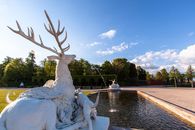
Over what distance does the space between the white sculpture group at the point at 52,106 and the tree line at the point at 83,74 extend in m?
Result: 31.5

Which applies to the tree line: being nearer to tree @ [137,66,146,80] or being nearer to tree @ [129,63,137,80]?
tree @ [129,63,137,80]

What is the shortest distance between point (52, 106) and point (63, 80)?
2.95 feet

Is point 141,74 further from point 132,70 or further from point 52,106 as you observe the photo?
point 52,106

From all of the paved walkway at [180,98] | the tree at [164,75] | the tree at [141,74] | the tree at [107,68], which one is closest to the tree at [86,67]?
the tree at [107,68]

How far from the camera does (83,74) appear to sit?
4281 cm

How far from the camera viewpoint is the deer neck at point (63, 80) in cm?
441

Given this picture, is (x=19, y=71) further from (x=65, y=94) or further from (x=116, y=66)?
(x=65, y=94)

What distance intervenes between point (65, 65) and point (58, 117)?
1041 mm

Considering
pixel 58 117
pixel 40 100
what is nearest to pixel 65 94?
pixel 58 117

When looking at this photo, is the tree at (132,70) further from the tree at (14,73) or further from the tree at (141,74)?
the tree at (14,73)

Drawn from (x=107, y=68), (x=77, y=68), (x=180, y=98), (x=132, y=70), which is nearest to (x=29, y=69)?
(x=77, y=68)

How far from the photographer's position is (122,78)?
167ft

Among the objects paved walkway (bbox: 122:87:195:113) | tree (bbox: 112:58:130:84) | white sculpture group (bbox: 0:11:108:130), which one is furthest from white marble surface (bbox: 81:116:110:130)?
tree (bbox: 112:58:130:84)

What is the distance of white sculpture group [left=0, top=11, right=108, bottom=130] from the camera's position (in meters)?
3.29
